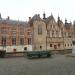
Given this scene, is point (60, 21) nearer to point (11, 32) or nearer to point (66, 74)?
point (11, 32)

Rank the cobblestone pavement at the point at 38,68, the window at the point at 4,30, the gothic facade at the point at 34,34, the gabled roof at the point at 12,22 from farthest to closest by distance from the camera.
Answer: the gabled roof at the point at 12,22 → the gothic facade at the point at 34,34 → the window at the point at 4,30 → the cobblestone pavement at the point at 38,68

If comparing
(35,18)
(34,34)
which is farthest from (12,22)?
(35,18)

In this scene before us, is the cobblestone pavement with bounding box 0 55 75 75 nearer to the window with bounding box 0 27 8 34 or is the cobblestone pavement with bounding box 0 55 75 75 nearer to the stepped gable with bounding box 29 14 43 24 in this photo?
the window with bounding box 0 27 8 34

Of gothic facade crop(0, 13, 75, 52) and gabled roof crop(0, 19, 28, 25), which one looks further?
gabled roof crop(0, 19, 28, 25)

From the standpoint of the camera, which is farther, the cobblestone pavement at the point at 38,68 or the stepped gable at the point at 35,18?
the stepped gable at the point at 35,18

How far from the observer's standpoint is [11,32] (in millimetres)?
57562

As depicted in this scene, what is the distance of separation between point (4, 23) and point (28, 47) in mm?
9062

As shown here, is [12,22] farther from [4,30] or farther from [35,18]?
[35,18]

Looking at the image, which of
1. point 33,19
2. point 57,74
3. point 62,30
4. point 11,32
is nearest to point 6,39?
point 11,32

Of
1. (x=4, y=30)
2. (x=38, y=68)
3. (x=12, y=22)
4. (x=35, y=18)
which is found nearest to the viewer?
(x=38, y=68)

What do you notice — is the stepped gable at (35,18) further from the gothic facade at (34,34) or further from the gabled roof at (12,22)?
the gabled roof at (12,22)

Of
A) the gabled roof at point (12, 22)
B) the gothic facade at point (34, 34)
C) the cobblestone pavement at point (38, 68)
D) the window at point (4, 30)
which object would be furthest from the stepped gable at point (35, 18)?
the cobblestone pavement at point (38, 68)

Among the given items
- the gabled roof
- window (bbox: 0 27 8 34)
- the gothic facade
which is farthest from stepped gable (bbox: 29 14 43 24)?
window (bbox: 0 27 8 34)

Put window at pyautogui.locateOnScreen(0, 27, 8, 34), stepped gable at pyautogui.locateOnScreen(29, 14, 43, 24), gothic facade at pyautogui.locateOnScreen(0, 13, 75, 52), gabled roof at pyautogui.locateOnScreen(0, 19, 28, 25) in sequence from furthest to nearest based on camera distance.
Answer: stepped gable at pyautogui.locateOnScreen(29, 14, 43, 24), gabled roof at pyautogui.locateOnScreen(0, 19, 28, 25), gothic facade at pyautogui.locateOnScreen(0, 13, 75, 52), window at pyautogui.locateOnScreen(0, 27, 8, 34)
